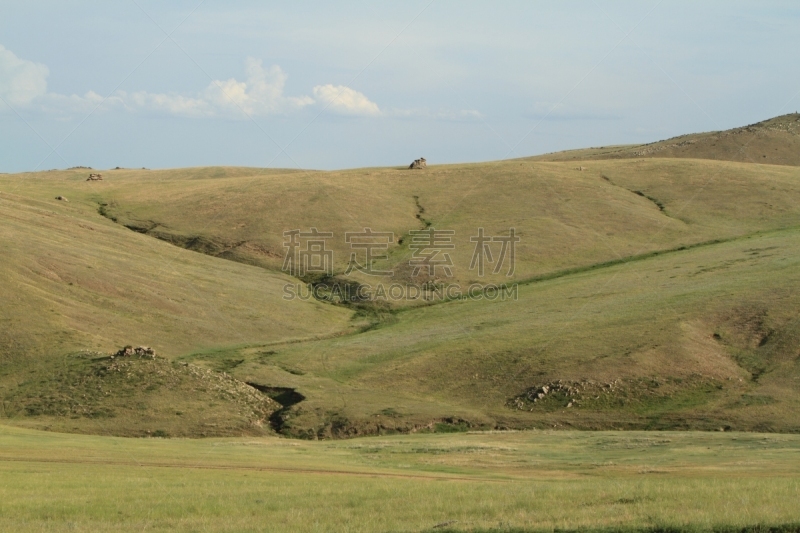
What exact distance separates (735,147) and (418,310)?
100m

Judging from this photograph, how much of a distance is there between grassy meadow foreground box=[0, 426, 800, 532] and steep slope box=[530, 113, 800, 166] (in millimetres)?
117682

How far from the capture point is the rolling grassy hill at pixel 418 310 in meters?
44.7

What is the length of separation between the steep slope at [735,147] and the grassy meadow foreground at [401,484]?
386 feet

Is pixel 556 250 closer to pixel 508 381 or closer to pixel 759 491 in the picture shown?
pixel 508 381

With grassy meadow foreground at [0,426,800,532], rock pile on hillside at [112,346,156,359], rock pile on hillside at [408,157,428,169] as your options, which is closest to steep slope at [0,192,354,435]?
rock pile on hillside at [112,346,156,359]

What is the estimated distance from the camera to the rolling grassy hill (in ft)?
147

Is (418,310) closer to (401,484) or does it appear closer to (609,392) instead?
(609,392)

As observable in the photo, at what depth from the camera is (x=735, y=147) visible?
147 m

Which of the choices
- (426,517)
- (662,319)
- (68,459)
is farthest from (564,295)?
(426,517)

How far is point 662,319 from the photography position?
54031 mm

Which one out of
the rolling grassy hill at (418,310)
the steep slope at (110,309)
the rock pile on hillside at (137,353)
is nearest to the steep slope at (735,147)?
the rolling grassy hill at (418,310)

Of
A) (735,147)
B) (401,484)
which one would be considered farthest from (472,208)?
(735,147)

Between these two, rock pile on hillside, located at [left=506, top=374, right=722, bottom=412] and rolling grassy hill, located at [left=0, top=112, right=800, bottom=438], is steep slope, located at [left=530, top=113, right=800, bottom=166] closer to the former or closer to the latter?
rolling grassy hill, located at [left=0, top=112, right=800, bottom=438]

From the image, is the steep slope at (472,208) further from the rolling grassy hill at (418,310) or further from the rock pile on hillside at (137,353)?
the rock pile on hillside at (137,353)
